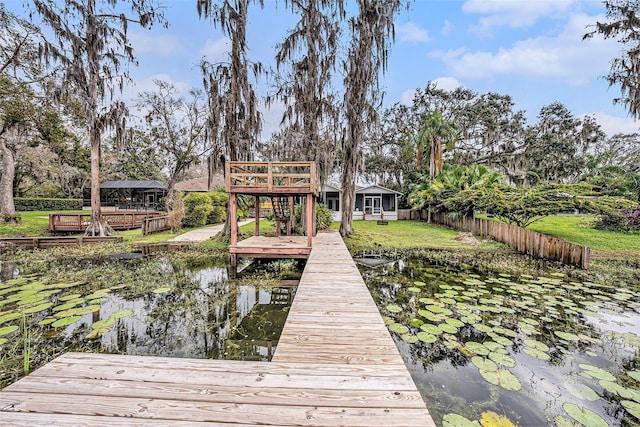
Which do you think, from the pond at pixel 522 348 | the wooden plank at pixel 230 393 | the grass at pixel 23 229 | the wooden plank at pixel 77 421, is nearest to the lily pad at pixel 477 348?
the pond at pixel 522 348

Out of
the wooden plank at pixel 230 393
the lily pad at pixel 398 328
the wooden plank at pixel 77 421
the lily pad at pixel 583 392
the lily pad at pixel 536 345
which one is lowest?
the lily pad at pixel 583 392

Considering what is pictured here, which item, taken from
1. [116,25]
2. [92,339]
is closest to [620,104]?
[92,339]

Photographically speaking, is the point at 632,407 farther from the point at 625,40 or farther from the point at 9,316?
the point at 625,40

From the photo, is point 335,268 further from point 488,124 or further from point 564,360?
point 488,124

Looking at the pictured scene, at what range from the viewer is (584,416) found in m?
2.33

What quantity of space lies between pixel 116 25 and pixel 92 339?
12062 millimetres

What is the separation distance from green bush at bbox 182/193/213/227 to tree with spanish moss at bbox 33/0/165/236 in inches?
163

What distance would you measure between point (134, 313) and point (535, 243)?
10655mm

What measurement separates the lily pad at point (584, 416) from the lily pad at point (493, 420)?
0.58 meters

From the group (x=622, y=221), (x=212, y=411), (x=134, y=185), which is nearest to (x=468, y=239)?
(x=622, y=221)

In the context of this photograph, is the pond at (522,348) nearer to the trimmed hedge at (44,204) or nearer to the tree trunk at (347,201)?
the tree trunk at (347,201)

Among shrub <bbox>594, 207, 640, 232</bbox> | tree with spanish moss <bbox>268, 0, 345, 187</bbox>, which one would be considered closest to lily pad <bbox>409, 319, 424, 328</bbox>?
tree with spanish moss <bbox>268, 0, 345, 187</bbox>

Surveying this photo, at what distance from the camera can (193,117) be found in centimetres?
1861

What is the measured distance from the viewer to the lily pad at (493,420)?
225cm
